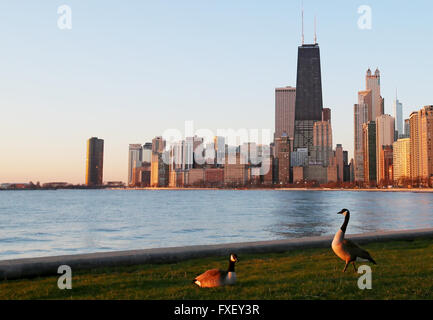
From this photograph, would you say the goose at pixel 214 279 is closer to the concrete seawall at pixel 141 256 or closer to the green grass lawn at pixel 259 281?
the green grass lawn at pixel 259 281

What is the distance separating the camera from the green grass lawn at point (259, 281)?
8.20 metres

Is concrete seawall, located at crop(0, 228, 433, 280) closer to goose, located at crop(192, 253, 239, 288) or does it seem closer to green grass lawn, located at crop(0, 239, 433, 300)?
green grass lawn, located at crop(0, 239, 433, 300)

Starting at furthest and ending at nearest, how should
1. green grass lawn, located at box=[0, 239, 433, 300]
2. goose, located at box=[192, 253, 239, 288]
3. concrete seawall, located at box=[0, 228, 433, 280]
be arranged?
concrete seawall, located at box=[0, 228, 433, 280], goose, located at box=[192, 253, 239, 288], green grass lawn, located at box=[0, 239, 433, 300]

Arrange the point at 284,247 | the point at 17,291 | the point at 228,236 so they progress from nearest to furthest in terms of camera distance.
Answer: the point at 17,291 < the point at 284,247 < the point at 228,236

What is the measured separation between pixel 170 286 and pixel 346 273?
4085 mm

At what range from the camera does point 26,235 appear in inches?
1462

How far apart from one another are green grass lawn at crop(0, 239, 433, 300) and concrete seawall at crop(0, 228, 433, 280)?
1.09 ft

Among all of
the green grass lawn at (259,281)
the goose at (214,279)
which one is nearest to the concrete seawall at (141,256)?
the green grass lawn at (259,281)

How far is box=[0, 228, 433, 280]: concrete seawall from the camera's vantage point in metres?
10.5

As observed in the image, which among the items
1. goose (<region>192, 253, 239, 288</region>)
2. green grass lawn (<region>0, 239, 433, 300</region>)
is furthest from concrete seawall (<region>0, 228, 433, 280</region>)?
goose (<region>192, 253, 239, 288</region>)
